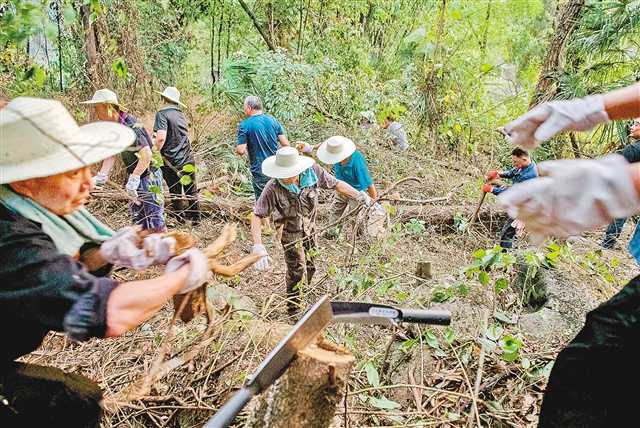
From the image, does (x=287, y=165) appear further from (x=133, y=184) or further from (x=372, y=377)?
(x=372, y=377)

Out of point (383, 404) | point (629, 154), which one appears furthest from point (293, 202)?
point (629, 154)

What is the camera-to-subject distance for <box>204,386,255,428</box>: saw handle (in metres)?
1.36

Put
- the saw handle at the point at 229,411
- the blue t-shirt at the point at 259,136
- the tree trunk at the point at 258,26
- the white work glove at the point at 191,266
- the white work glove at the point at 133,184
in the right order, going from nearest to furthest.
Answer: the saw handle at the point at 229,411
the white work glove at the point at 191,266
the white work glove at the point at 133,184
the blue t-shirt at the point at 259,136
the tree trunk at the point at 258,26

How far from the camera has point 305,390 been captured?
1.82 m

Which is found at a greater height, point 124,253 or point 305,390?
point 124,253

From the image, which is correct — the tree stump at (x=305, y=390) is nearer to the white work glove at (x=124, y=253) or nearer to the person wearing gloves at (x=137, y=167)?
the white work glove at (x=124, y=253)

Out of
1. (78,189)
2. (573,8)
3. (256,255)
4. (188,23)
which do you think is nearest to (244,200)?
(256,255)

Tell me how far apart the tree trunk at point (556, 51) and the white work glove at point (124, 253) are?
7.23 meters

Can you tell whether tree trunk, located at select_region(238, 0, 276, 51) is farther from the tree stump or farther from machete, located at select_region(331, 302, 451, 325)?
the tree stump

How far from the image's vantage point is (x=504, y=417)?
7.63ft

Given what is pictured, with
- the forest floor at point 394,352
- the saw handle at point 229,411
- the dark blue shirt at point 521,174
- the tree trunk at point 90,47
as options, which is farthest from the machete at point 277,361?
the tree trunk at point 90,47

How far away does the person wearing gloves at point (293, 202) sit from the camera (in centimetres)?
414

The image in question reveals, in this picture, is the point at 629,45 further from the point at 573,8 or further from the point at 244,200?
the point at 244,200

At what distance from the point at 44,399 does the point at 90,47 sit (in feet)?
17.5
